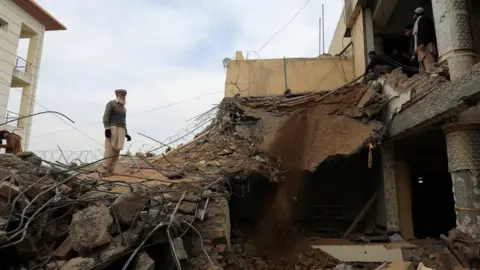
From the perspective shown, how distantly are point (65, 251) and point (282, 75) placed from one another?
910 centimetres

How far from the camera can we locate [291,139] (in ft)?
23.8

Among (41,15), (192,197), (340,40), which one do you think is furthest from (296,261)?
(41,15)

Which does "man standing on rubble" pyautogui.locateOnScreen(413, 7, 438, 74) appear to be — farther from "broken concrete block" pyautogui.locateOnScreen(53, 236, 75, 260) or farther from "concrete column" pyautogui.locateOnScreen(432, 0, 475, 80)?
"broken concrete block" pyautogui.locateOnScreen(53, 236, 75, 260)

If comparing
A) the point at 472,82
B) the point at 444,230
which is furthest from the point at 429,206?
the point at 472,82

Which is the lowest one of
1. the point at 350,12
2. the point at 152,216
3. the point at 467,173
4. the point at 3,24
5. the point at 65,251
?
the point at 65,251

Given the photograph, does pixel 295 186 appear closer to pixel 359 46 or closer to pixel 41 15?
pixel 359 46

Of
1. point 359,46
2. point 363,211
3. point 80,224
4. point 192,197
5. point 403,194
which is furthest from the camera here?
point 359,46

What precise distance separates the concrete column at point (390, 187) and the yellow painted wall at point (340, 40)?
5.12m

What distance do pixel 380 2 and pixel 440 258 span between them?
250 inches

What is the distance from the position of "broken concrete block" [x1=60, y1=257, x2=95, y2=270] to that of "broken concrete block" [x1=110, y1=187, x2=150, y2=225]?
57 cm

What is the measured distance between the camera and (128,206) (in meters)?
4.00

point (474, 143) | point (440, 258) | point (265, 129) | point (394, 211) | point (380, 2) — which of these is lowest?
point (440, 258)

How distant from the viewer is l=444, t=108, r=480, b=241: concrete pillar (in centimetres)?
534

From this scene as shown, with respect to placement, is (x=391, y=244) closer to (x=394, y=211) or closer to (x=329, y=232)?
(x=394, y=211)
